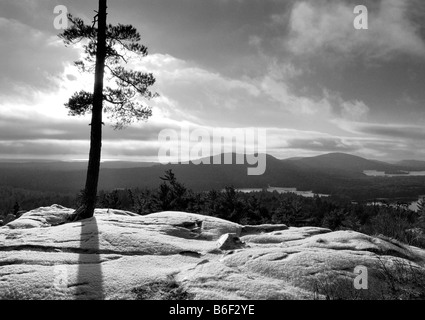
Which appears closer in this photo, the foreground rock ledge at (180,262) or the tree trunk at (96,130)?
the foreground rock ledge at (180,262)

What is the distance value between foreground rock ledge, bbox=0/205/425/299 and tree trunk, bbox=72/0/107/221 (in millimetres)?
2799

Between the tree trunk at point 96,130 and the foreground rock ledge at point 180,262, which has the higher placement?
the tree trunk at point 96,130

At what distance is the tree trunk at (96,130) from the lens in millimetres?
12641

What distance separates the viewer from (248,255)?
7234 millimetres

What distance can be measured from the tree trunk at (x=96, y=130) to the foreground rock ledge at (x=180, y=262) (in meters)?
2.80

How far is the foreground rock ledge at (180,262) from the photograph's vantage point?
5.34 metres

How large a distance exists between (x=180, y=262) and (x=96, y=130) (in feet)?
27.7

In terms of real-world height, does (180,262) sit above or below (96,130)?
below

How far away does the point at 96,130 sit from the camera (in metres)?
12.8

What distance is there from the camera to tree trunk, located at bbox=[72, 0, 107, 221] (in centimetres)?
1264
